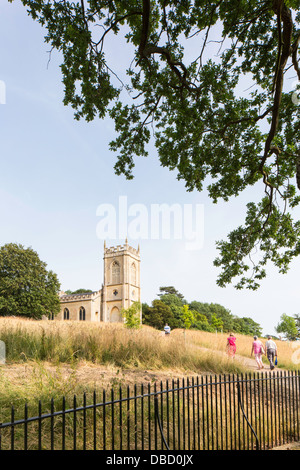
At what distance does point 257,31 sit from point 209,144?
348 cm

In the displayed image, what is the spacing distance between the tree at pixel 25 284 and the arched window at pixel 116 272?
30207 mm

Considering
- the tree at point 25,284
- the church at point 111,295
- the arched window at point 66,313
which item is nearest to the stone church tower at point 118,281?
the church at point 111,295

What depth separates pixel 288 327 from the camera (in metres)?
67.7

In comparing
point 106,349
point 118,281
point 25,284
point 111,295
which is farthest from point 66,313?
point 106,349

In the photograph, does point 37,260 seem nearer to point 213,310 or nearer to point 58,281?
point 58,281

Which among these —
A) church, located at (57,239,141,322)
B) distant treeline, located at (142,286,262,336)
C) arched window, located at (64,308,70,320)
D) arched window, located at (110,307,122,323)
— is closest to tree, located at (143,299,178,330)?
distant treeline, located at (142,286,262,336)

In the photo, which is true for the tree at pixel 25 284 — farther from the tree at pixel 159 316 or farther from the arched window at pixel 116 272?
the arched window at pixel 116 272

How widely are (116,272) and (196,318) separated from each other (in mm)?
20107

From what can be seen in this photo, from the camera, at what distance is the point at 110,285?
78.1m

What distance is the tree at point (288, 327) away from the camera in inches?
2635

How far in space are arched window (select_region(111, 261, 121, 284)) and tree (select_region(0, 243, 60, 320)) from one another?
30.2m

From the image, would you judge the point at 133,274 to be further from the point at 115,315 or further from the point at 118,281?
the point at 115,315

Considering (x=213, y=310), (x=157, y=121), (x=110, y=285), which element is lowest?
(x=213, y=310)
